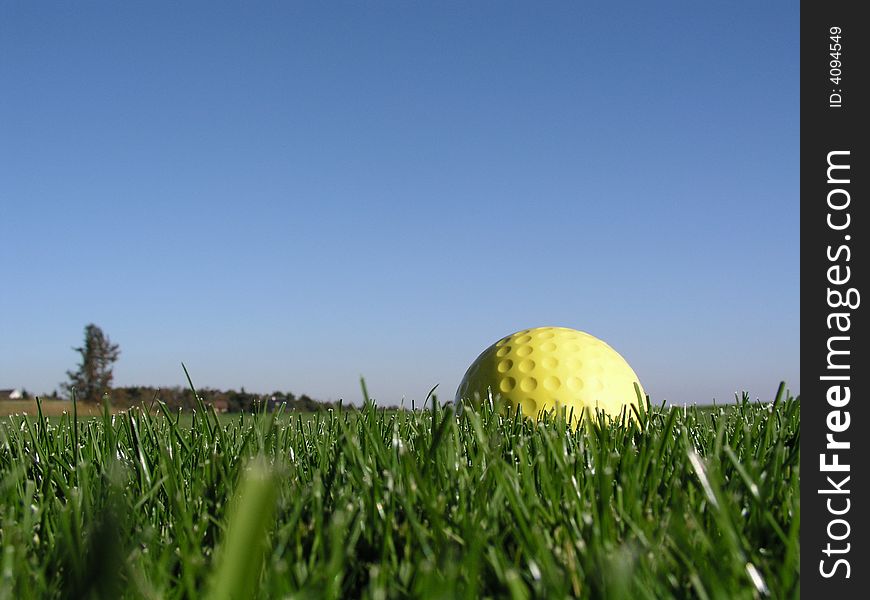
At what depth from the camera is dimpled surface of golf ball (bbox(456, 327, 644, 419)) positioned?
4.11 m

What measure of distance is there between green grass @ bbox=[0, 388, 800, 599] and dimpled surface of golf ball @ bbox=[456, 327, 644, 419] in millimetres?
1746

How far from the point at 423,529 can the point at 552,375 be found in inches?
108

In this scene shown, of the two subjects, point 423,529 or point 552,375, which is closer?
Result: point 423,529

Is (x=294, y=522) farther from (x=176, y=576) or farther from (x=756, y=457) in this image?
(x=756, y=457)
